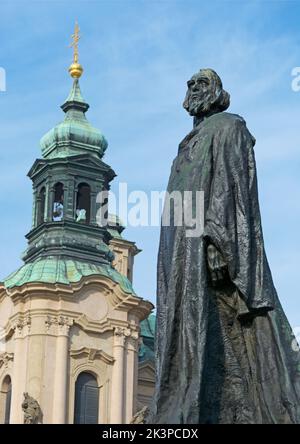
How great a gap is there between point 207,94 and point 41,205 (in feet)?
127

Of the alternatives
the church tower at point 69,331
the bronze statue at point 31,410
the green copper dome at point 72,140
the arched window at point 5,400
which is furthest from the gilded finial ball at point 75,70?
the bronze statue at point 31,410

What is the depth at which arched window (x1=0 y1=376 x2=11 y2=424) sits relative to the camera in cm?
4100

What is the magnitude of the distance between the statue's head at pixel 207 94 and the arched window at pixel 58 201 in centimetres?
3763

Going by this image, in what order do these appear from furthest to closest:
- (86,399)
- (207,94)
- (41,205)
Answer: (41,205), (86,399), (207,94)

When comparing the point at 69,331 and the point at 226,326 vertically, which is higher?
the point at 69,331

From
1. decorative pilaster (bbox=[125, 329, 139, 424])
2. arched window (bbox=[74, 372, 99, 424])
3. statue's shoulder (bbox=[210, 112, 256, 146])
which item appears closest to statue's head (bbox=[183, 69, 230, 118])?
statue's shoulder (bbox=[210, 112, 256, 146])

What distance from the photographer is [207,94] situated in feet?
24.0

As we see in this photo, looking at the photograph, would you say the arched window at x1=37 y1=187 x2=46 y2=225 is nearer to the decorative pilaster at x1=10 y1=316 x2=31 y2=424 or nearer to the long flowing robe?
the decorative pilaster at x1=10 y1=316 x2=31 y2=424

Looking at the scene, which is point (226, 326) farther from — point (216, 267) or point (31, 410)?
point (31, 410)

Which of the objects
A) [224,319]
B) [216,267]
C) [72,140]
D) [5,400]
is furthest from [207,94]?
[72,140]

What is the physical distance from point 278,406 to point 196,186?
139 cm

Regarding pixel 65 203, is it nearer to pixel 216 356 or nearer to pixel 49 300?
pixel 49 300

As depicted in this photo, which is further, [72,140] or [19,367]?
[72,140]

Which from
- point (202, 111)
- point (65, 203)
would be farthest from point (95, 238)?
point (202, 111)
